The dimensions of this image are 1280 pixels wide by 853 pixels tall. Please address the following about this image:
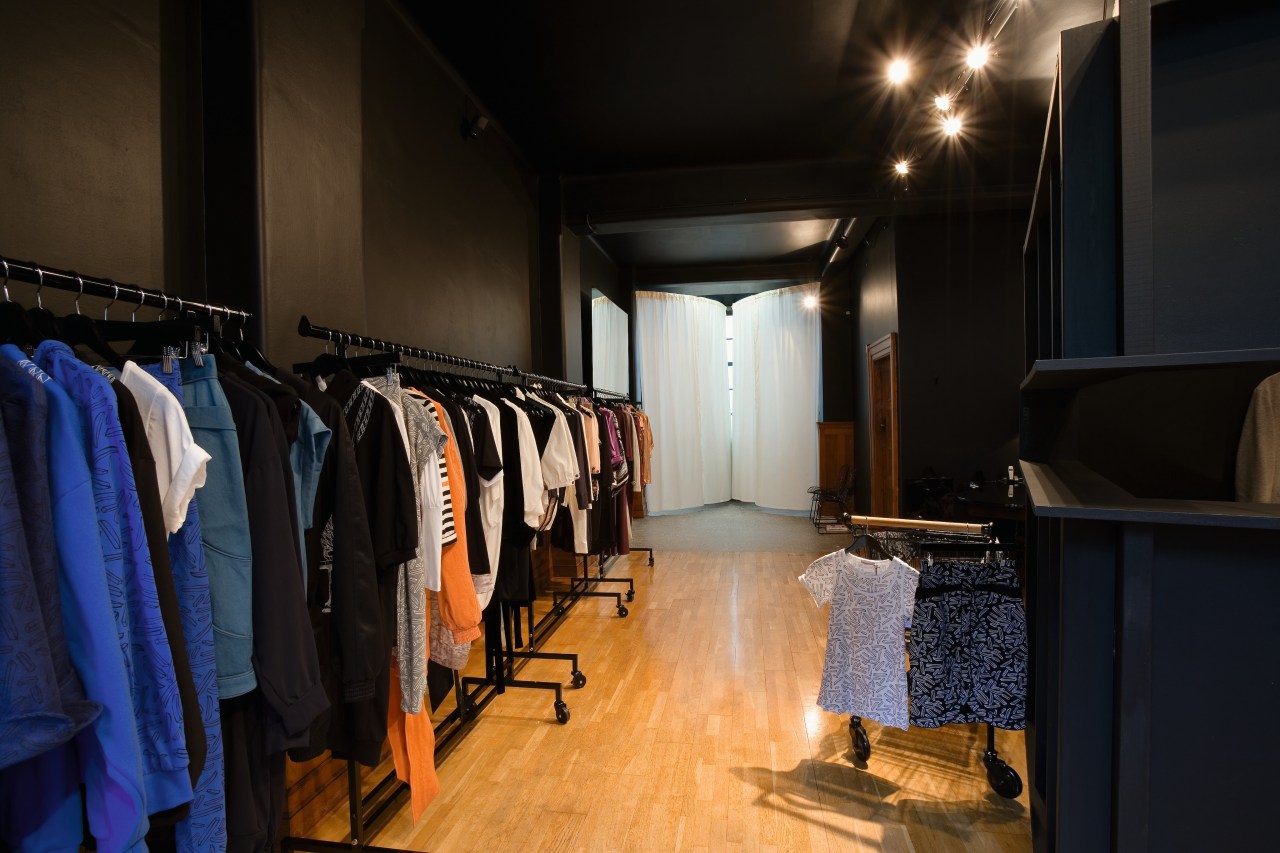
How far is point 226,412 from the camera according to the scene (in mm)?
1244

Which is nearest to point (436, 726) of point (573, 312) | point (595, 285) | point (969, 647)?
point (969, 647)

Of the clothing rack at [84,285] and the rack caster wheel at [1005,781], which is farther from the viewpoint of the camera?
the rack caster wheel at [1005,781]

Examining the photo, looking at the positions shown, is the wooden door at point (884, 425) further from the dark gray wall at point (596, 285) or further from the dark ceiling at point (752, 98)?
the dark gray wall at point (596, 285)

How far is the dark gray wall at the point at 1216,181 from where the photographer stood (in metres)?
1.16

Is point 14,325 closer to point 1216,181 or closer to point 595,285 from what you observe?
point 1216,181

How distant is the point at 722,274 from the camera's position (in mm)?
8719

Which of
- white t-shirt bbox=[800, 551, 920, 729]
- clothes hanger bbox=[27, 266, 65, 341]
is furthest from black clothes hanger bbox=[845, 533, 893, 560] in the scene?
clothes hanger bbox=[27, 266, 65, 341]

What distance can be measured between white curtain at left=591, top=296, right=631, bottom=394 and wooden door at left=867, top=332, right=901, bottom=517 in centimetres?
287

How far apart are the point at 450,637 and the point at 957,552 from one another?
1988 mm

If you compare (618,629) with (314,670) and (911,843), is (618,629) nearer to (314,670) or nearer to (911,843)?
(911,843)

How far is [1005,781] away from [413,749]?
7.05ft

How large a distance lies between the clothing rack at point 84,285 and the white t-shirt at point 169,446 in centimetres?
18

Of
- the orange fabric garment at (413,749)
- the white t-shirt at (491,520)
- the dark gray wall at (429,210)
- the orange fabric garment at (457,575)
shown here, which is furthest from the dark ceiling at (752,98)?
the orange fabric garment at (413,749)

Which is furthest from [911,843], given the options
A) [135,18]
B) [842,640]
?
[135,18]
